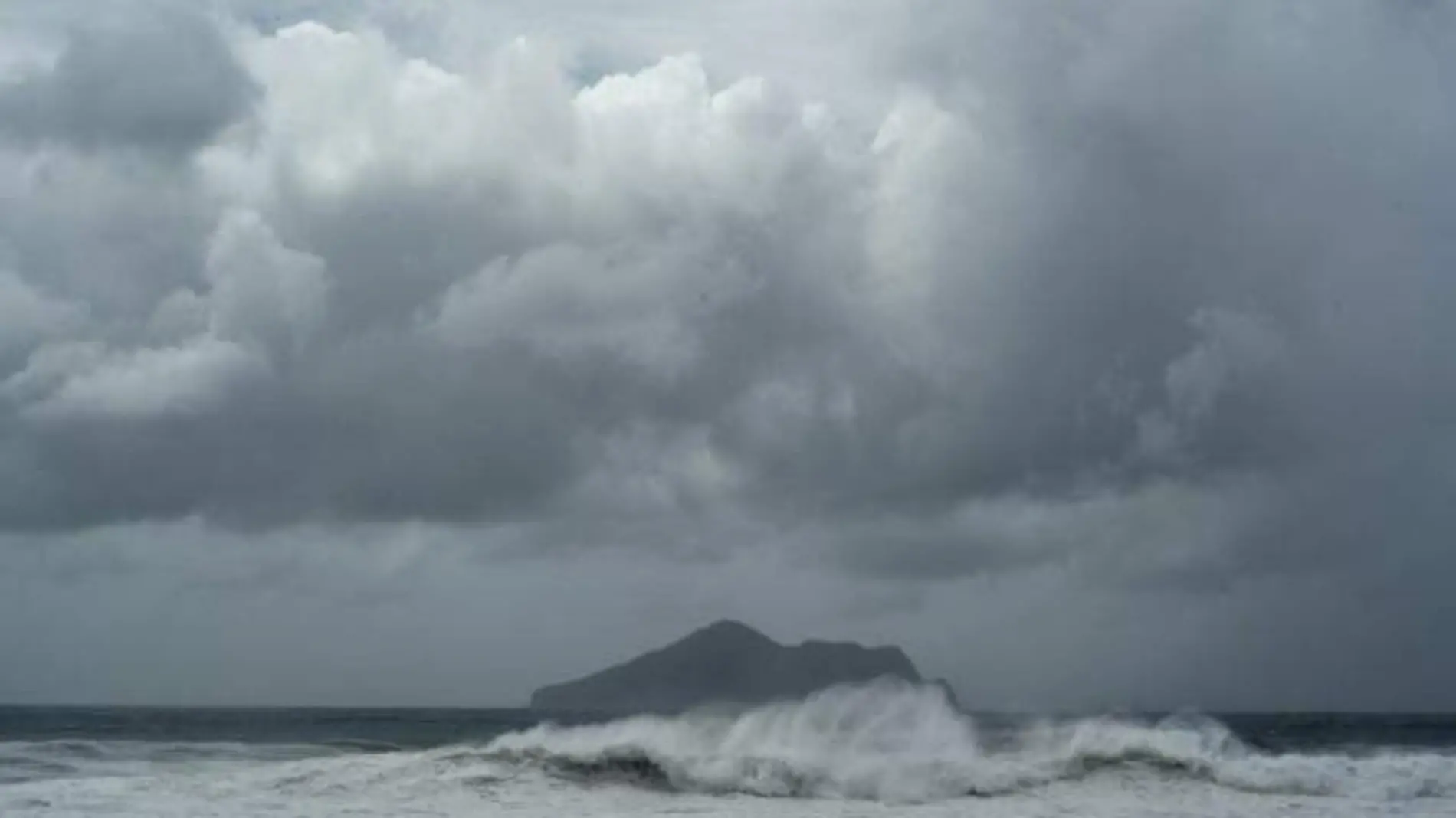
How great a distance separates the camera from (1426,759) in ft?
118

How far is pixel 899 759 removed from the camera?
33031 millimetres

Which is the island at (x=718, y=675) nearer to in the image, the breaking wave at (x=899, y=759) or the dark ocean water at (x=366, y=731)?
the dark ocean water at (x=366, y=731)

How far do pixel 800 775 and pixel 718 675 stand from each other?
6153 inches

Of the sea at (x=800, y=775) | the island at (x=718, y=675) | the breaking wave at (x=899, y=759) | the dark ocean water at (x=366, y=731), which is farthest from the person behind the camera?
the island at (x=718, y=675)

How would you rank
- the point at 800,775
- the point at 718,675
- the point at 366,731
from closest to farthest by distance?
the point at 800,775, the point at 366,731, the point at 718,675

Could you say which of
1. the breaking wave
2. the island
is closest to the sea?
the breaking wave

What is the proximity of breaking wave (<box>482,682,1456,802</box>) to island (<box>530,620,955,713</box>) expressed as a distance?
411ft

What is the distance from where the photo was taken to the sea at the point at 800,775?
99.5ft

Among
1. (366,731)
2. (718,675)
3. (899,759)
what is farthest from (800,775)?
(718,675)

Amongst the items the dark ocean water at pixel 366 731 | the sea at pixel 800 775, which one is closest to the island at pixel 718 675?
the dark ocean water at pixel 366 731

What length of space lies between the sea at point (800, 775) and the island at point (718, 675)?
409 ft

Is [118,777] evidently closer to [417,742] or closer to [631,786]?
[631,786]

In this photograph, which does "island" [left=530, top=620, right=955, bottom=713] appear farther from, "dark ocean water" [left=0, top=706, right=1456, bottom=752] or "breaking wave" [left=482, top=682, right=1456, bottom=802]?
"breaking wave" [left=482, top=682, right=1456, bottom=802]

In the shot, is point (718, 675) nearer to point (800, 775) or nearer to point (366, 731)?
point (366, 731)
